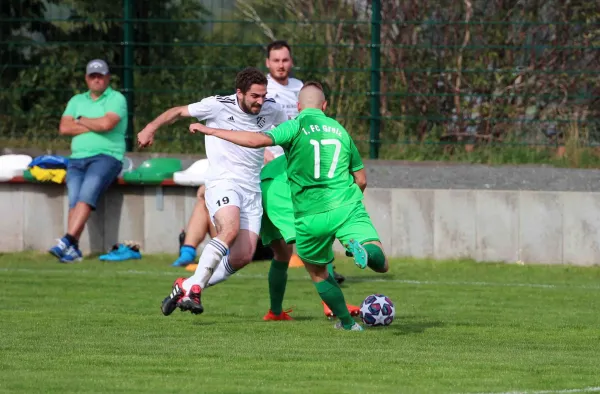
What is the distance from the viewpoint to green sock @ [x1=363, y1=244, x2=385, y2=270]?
29.2 ft

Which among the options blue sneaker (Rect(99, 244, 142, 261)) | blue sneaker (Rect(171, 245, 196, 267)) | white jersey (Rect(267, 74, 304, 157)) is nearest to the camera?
white jersey (Rect(267, 74, 304, 157))

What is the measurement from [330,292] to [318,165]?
907mm

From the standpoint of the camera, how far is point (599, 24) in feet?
51.5

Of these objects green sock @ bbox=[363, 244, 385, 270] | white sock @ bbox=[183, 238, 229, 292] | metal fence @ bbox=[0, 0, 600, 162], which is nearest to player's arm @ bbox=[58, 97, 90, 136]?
metal fence @ bbox=[0, 0, 600, 162]

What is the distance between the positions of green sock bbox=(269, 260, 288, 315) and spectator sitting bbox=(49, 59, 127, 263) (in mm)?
5021

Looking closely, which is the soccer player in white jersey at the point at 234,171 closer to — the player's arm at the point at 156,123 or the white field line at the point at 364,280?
the player's arm at the point at 156,123

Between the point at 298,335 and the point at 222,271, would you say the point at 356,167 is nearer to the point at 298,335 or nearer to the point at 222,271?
the point at 298,335

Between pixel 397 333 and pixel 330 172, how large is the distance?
Result: 1.28 m

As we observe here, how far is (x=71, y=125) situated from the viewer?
15.2 metres

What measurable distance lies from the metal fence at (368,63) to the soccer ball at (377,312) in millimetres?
6889

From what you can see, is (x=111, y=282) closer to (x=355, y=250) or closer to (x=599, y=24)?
(x=355, y=250)

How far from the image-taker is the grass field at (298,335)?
7238 mm

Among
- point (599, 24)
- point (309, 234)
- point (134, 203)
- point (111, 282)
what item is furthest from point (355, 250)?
point (599, 24)

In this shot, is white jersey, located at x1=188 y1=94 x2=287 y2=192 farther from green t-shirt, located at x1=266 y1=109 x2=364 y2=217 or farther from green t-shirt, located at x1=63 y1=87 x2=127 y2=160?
green t-shirt, located at x1=63 y1=87 x2=127 y2=160
